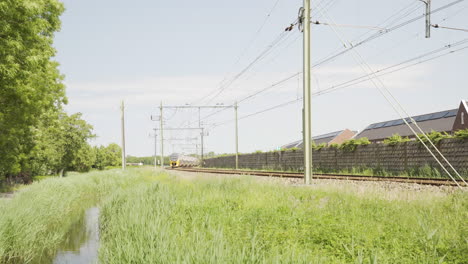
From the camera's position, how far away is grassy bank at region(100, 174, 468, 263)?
15.8 ft

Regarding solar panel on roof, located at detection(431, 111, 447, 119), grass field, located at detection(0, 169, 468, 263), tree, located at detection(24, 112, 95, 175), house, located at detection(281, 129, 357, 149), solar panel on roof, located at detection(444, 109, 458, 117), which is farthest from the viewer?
house, located at detection(281, 129, 357, 149)

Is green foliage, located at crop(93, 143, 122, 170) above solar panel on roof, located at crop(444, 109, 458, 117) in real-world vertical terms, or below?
below

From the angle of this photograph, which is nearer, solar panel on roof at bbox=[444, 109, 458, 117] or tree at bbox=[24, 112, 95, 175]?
tree at bbox=[24, 112, 95, 175]

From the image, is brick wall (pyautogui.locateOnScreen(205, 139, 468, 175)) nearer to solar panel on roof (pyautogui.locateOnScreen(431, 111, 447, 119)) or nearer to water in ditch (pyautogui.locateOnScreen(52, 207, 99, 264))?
water in ditch (pyautogui.locateOnScreen(52, 207, 99, 264))

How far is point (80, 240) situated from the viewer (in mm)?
11125

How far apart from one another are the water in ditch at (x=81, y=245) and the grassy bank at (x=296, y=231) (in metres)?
1.23

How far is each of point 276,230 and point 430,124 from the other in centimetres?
4268

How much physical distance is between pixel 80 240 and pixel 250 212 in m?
5.80

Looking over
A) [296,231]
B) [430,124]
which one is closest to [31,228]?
[296,231]

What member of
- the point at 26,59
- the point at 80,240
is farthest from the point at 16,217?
the point at 26,59

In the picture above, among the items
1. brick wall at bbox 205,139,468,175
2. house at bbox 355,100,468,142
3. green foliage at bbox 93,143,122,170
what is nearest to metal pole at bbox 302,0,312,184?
brick wall at bbox 205,139,468,175

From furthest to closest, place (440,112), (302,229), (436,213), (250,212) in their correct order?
1. (440,112)
2. (250,212)
3. (436,213)
4. (302,229)

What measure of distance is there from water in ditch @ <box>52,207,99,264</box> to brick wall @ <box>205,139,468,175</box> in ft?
44.8

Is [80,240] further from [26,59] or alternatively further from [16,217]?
[26,59]
